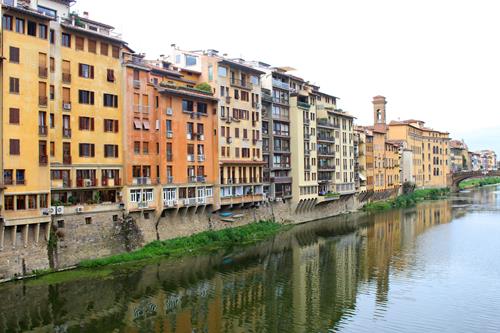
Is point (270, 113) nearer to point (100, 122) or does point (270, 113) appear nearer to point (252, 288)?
point (100, 122)

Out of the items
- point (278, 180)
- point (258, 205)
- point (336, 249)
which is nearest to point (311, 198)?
point (278, 180)

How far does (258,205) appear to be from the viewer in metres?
62.1

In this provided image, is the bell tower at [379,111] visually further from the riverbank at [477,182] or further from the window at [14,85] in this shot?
the window at [14,85]

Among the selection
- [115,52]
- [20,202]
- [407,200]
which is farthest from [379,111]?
[20,202]

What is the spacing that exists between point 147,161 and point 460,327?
29.6 metres

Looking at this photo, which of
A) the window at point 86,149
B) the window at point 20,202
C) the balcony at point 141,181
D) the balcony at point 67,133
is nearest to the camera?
the window at point 20,202

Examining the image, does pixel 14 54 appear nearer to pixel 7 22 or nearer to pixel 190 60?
pixel 7 22

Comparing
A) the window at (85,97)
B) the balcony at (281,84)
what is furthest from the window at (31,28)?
the balcony at (281,84)

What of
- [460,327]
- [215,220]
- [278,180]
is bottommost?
[460,327]

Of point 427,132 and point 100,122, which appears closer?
point 100,122

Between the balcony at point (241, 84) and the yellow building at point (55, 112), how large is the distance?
16350mm

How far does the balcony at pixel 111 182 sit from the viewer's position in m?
43.8

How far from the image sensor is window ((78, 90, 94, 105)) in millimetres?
42125

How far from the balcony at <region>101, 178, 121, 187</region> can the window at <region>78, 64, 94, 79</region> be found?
28.3 ft
